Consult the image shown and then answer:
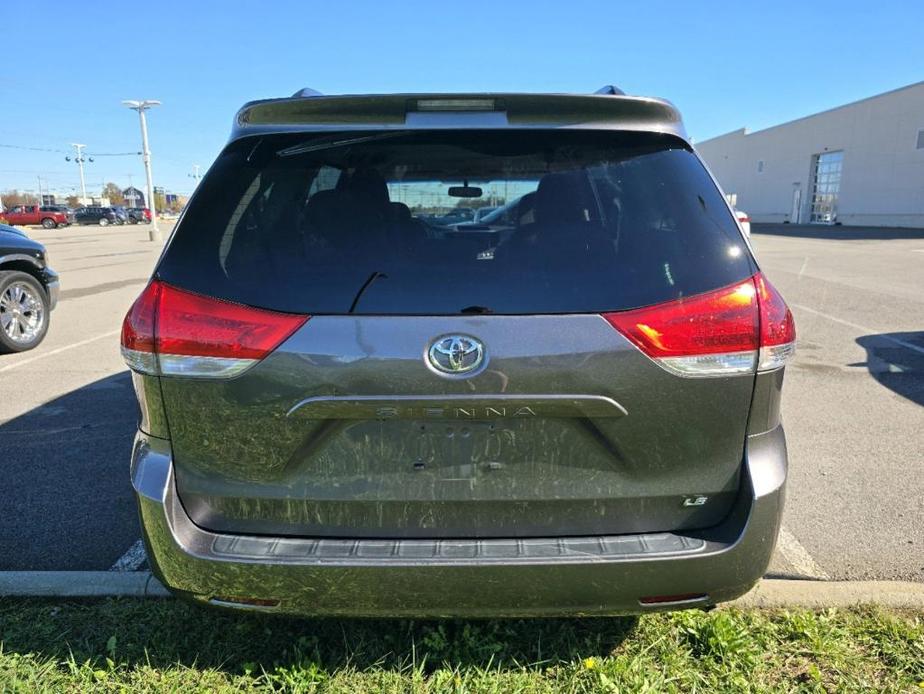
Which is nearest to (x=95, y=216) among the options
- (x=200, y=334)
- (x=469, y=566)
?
(x=200, y=334)

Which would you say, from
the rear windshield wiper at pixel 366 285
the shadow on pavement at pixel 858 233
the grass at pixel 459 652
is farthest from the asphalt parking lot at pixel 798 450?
the shadow on pavement at pixel 858 233

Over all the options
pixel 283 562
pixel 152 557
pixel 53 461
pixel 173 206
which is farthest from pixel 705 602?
pixel 173 206

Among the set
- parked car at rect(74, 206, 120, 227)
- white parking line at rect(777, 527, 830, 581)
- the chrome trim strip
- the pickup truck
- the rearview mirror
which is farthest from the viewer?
parked car at rect(74, 206, 120, 227)

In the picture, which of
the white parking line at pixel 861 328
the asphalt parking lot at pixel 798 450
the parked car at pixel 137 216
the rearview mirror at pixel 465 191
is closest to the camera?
the rearview mirror at pixel 465 191

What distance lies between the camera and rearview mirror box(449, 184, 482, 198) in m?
2.63

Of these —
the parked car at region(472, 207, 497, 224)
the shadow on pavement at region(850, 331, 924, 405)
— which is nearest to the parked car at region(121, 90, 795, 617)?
the parked car at region(472, 207, 497, 224)

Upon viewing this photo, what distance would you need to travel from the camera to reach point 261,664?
93.8 inches

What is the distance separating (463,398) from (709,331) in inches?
28.2

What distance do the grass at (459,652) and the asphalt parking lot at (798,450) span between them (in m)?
0.50

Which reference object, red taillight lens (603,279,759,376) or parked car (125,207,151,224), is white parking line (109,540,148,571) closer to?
red taillight lens (603,279,759,376)

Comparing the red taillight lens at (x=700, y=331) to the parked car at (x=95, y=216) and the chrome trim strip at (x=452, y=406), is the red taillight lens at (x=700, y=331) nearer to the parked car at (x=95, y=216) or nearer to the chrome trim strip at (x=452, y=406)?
the chrome trim strip at (x=452, y=406)

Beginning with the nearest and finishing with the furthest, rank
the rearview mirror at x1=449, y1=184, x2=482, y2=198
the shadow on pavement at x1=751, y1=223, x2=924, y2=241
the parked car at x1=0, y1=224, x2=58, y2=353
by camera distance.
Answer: the rearview mirror at x1=449, y1=184, x2=482, y2=198
the parked car at x1=0, y1=224, x2=58, y2=353
the shadow on pavement at x1=751, y1=223, x2=924, y2=241

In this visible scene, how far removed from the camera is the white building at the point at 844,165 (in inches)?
1564

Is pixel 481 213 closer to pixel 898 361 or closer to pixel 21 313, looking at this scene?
pixel 898 361
